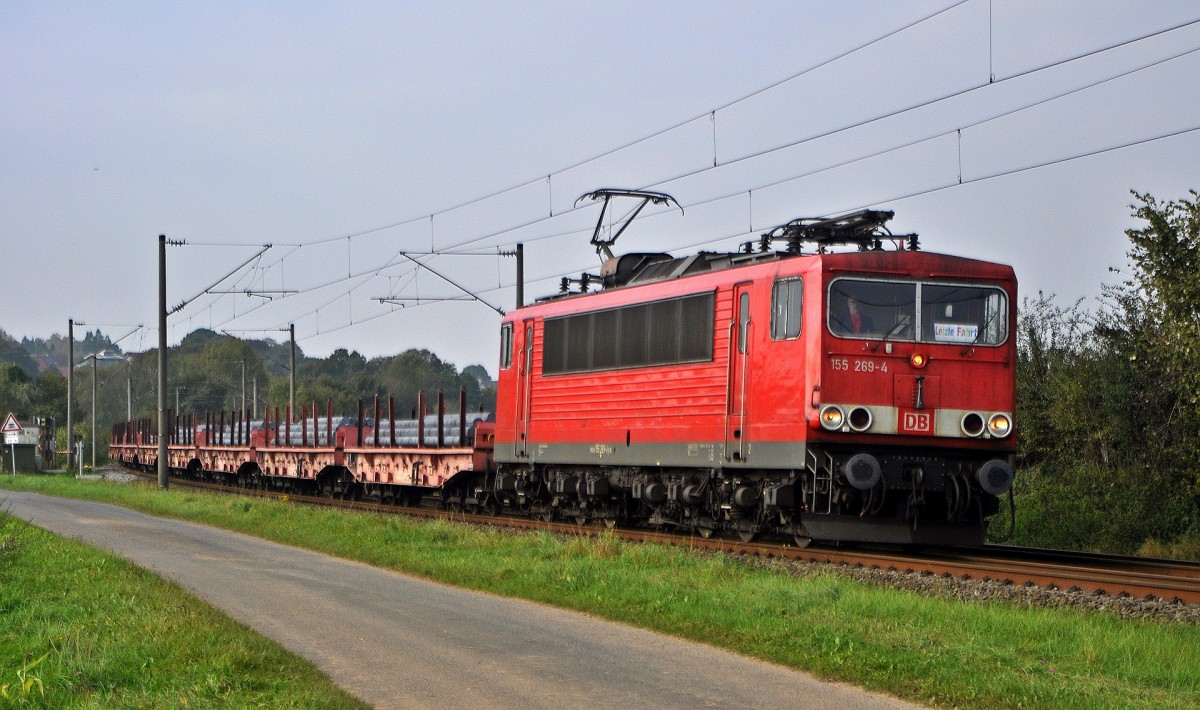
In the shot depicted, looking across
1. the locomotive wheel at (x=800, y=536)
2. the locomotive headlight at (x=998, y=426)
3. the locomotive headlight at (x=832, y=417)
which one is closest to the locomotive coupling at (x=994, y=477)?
the locomotive headlight at (x=998, y=426)

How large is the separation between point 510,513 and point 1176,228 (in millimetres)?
13535

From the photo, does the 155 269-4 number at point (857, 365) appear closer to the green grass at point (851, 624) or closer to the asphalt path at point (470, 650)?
the green grass at point (851, 624)

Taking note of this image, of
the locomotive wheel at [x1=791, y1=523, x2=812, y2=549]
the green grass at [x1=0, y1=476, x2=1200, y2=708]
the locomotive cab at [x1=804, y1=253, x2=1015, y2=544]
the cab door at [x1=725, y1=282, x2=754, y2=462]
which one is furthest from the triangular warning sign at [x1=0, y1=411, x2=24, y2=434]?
the locomotive cab at [x1=804, y1=253, x2=1015, y2=544]

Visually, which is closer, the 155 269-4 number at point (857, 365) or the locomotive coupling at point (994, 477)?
the locomotive coupling at point (994, 477)

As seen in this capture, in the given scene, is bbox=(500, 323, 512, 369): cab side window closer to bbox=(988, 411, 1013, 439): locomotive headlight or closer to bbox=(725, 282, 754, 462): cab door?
bbox=(725, 282, 754, 462): cab door

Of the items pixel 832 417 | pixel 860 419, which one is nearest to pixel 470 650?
pixel 832 417

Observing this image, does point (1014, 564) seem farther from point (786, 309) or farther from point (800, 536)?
point (786, 309)

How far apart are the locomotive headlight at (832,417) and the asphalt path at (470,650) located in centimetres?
466

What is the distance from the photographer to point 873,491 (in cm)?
1647

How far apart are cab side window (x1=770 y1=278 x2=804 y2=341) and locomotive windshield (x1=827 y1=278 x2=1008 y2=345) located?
0.47m

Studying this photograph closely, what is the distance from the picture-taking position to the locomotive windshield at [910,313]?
16.7m

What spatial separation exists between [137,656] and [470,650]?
2436 millimetres

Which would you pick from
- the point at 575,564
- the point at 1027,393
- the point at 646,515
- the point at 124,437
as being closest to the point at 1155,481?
the point at 1027,393

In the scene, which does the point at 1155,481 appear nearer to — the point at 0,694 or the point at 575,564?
the point at 575,564
